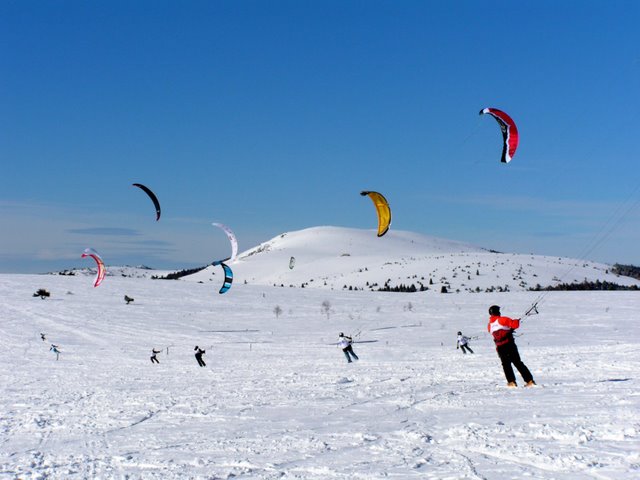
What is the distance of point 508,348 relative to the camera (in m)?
10.6

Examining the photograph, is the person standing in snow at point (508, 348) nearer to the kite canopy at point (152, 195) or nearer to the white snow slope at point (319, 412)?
the white snow slope at point (319, 412)

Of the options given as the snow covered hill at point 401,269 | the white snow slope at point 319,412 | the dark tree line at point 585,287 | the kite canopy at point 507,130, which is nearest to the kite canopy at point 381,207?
the white snow slope at point 319,412

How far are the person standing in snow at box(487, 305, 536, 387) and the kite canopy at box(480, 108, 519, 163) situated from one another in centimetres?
833

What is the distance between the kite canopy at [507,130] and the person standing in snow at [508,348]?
833cm

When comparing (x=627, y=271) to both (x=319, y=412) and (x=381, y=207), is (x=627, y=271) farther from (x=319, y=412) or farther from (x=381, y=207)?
(x=319, y=412)

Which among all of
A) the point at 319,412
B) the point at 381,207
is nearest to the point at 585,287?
the point at 381,207

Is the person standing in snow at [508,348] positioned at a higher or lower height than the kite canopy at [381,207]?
lower

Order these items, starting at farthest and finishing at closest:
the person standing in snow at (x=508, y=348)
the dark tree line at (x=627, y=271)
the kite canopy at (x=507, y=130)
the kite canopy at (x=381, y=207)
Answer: the dark tree line at (x=627, y=271)
the kite canopy at (x=381, y=207)
the kite canopy at (x=507, y=130)
the person standing in snow at (x=508, y=348)

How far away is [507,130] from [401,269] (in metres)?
41.8

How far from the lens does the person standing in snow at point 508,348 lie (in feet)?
33.8

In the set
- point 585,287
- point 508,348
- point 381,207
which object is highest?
point 381,207

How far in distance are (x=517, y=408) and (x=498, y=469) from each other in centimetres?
284

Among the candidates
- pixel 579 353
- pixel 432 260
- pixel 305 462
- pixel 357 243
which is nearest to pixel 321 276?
pixel 432 260

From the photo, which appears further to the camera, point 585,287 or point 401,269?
point 401,269
